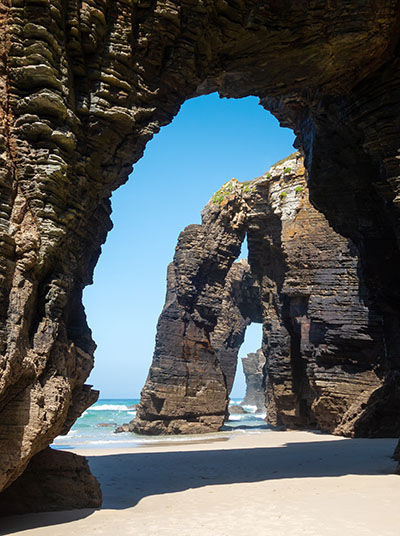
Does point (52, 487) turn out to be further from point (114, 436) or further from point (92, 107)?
point (114, 436)

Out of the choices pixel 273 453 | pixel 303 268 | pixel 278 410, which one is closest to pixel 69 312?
pixel 273 453

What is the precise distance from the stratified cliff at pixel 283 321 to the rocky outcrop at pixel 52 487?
36.7ft

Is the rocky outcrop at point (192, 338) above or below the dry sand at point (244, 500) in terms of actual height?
above

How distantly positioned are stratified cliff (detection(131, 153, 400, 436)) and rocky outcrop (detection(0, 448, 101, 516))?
11193 millimetres

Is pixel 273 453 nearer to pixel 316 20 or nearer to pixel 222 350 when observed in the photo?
pixel 316 20

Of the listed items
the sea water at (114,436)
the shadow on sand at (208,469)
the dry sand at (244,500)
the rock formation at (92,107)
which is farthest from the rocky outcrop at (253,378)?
the rock formation at (92,107)

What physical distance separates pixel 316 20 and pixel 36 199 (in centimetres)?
601

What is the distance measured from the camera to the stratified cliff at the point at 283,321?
19266mm

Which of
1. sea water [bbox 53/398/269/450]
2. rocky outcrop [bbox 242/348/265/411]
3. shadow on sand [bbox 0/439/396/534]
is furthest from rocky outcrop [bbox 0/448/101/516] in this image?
rocky outcrop [bbox 242/348/265/411]

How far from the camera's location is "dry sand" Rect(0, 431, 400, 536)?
561 cm

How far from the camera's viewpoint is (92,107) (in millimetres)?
7523

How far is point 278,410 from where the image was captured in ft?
93.1

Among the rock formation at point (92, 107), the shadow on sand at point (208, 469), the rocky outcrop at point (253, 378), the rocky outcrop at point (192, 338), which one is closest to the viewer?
the rock formation at point (92, 107)

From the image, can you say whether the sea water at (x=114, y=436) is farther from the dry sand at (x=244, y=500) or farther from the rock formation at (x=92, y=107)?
the rock formation at (x=92, y=107)
